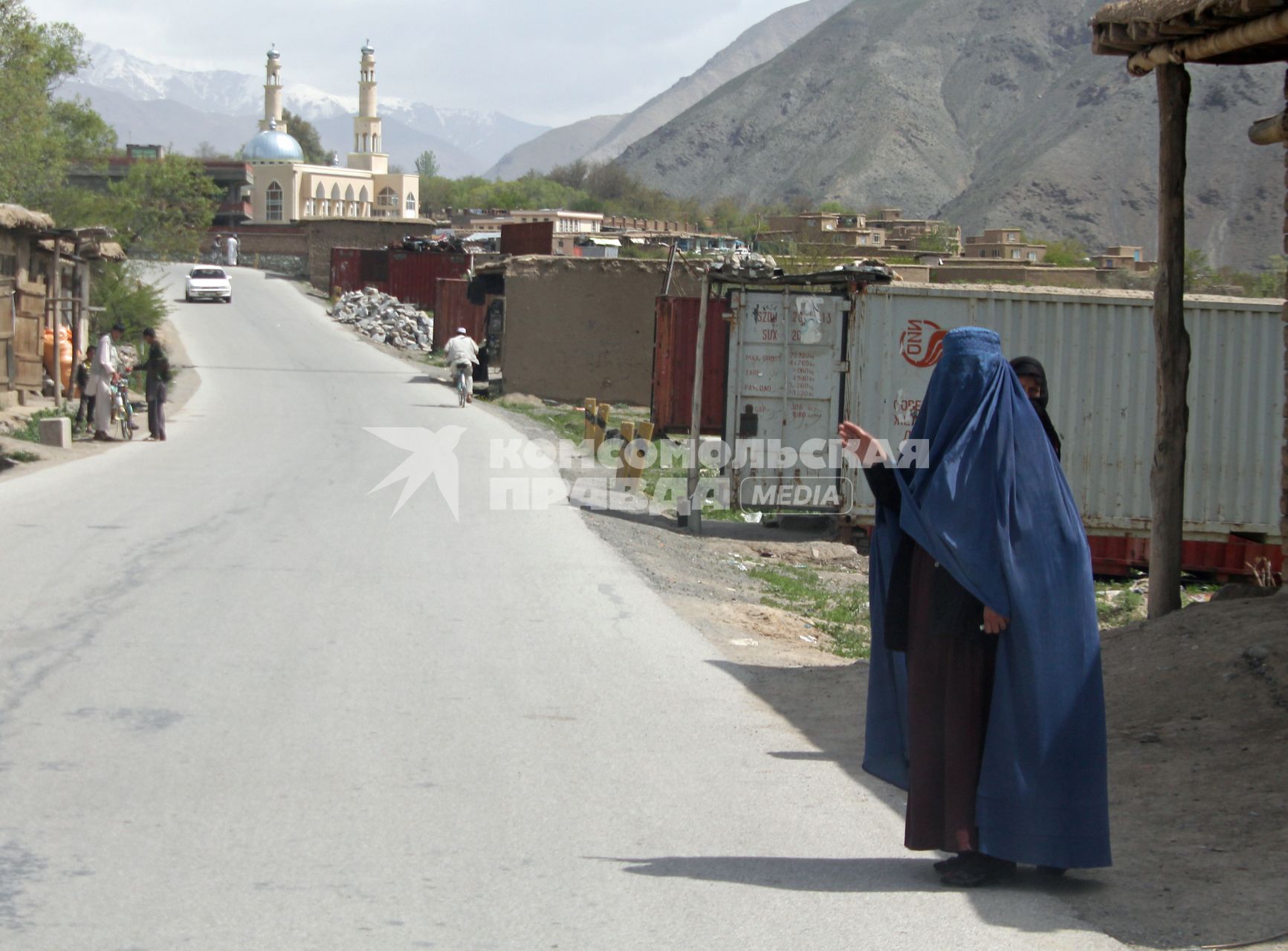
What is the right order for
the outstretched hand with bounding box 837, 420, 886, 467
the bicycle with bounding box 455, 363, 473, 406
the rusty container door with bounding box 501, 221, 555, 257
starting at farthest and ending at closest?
the rusty container door with bounding box 501, 221, 555, 257, the bicycle with bounding box 455, 363, 473, 406, the outstretched hand with bounding box 837, 420, 886, 467

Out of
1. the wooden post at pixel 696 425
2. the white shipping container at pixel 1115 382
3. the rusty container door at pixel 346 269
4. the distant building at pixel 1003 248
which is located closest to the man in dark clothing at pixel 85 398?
the wooden post at pixel 696 425

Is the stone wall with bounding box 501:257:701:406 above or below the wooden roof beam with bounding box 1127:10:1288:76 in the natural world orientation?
below

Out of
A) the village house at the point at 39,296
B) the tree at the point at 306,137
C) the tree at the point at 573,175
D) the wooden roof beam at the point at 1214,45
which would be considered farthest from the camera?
the tree at the point at 306,137

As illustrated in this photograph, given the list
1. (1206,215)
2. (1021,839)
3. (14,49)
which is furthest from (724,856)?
(1206,215)

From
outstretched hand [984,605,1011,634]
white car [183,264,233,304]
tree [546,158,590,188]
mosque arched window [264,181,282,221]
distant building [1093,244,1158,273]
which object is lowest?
outstretched hand [984,605,1011,634]

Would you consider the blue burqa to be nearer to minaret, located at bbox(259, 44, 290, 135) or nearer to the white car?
the white car

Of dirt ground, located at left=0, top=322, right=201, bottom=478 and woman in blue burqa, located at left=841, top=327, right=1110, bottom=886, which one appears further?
dirt ground, located at left=0, top=322, right=201, bottom=478

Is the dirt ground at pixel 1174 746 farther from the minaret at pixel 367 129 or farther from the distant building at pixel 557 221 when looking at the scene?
the minaret at pixel 367 129

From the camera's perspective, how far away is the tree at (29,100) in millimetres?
33344

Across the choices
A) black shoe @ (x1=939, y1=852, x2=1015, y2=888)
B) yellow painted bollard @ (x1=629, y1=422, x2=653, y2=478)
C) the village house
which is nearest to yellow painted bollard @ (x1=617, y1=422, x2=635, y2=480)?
yellow painted bollard @ (x1=629, y1=422, x2=653, y2=478)

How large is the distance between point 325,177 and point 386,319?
163ft

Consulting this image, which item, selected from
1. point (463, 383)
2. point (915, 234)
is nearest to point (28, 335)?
point (463, 383)

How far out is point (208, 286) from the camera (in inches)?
1908

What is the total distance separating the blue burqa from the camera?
167 inches
